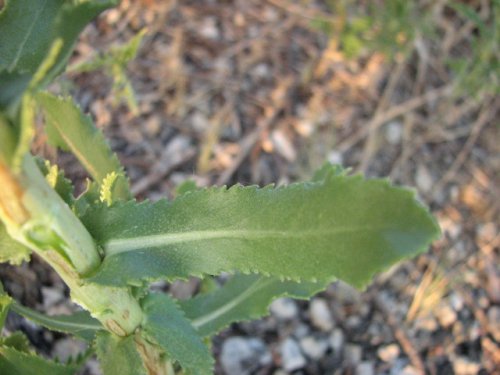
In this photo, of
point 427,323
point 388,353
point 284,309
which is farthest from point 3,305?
point 427,323

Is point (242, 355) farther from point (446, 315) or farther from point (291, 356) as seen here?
point (446, 315)

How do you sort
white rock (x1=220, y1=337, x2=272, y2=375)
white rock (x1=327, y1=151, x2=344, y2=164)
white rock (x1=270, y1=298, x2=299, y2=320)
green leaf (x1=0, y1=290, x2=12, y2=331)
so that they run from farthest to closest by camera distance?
1. white rock (x1=327, y1=151, x2=344, y2=164)
2. white rock (x1=270, y1=298, x2=299, y2=320)
3. white rock (x1=220, y1=337, x2=272, y2=375)
4. green leaf (x1=0, y1=290, x2=12, y2=331)

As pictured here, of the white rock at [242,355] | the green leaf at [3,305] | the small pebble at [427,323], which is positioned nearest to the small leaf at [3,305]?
the green leaf at [3,305]

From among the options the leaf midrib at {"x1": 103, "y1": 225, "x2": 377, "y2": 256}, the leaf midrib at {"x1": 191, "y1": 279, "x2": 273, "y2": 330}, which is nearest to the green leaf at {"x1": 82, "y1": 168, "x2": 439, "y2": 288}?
the leaf midrib at {"x1": 103, "y1": 225, "x2": 377, "y2": 256}

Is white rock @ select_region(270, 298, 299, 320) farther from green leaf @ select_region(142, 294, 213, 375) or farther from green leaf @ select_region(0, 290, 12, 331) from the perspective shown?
green leaf @ select_region(0, 290, 12, 331)

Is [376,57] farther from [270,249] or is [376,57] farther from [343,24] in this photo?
[270,249]

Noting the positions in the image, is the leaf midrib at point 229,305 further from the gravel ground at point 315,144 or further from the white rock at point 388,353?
the white rock at point 388,353
